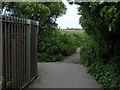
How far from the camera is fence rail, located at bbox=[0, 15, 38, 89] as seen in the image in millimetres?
4477

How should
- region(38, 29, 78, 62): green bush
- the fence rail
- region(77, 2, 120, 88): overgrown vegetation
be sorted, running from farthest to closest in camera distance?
region(38, 29, 78, 62): green bush → region(77, 2, 120, 88): overgrown vegetation → the fence rail

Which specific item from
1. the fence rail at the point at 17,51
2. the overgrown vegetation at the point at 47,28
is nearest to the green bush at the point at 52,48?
the overgrown vegetation at the point at 47,28

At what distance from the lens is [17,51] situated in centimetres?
517

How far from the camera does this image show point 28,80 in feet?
19.9

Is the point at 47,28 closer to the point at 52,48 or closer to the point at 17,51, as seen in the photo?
the point at 52,48

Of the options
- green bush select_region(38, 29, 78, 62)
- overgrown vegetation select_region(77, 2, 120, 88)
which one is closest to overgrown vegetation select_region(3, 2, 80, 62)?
green bush select_region(38, 29, 78, 62)

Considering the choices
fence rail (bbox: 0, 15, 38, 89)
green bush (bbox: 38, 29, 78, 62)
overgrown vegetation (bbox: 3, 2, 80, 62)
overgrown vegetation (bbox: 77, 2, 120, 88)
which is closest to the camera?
fence rail (bbox: 0, 15, 38, 89)

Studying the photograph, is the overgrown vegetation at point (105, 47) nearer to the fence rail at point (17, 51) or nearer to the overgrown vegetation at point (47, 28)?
the fence rail at point (17, 51)

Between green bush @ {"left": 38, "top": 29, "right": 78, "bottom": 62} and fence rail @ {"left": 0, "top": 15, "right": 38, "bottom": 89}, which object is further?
green bush @ {"left": 38, "top": 29, "right": 78, "bottom": 62}

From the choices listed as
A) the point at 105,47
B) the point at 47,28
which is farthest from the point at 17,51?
the point at 47,28

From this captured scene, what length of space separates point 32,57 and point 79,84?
5.68ft

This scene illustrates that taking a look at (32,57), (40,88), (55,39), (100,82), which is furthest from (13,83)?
(55,39)

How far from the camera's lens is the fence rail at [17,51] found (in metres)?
4.48

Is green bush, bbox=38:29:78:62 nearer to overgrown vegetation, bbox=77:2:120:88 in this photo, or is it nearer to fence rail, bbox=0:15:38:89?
overgrown vegetation, bbox=77:2:120:88
